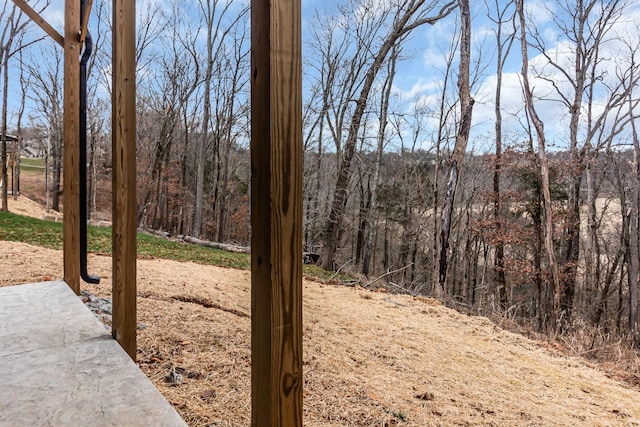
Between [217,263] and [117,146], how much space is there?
5218 millimetres

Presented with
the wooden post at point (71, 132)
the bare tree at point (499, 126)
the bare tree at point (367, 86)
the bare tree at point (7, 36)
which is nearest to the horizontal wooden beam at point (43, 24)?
the wooden post at point (71, 132)

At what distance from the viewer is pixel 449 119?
11227 millimetres

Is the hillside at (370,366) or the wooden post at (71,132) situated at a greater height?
the wooden post at (71,132)

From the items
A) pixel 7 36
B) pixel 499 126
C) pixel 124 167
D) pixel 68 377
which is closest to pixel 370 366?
pixel 68 377

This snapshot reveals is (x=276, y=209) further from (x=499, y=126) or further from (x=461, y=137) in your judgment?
(x=499, y=126)

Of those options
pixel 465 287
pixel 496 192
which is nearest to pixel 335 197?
pixel 496 192

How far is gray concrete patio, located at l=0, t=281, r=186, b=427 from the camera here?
44.1 inches

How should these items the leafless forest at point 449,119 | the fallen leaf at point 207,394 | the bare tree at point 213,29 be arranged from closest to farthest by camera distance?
the fallen leaf at point 207,394 < the leafless forest at point 449,119 < the bare tree at point 213,29

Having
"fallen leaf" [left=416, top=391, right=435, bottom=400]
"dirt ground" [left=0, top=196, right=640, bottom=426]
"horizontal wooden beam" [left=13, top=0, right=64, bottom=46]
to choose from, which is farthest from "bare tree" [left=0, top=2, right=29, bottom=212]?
"fallen leaf" [left=416, top=391, right=435, bottom=400]

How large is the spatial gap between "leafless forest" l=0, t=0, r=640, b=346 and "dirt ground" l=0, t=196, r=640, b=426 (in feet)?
9.24

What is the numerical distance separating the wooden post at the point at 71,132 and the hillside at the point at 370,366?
76 centimetres

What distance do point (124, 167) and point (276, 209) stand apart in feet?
3.80

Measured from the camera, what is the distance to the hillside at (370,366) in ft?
6.22

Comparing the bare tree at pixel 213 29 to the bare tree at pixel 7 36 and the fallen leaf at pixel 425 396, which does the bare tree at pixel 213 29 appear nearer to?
the bare tree at pixel 7 36
